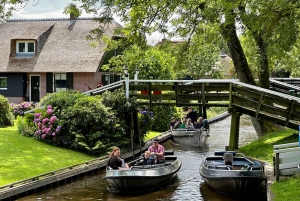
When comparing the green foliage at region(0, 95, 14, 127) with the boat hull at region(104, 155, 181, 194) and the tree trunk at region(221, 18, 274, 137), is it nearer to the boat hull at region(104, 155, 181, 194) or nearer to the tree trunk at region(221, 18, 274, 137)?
the boat hull at region(104, 155, 181, 194)

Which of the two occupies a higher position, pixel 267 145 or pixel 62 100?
pixel 62 100

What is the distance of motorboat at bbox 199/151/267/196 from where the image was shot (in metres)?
16.7

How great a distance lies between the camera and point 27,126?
24.3m

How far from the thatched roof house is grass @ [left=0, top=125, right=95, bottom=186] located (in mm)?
17686

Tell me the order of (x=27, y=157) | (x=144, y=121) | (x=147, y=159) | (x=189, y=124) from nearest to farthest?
(x=147, y=159) < (x=27, y=157) < (x=144, y=121) < (x=189, y=124)

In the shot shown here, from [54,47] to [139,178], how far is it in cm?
2819

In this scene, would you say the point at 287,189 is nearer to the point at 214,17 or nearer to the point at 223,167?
the point at 223,167

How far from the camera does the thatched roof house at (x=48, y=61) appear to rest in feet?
137

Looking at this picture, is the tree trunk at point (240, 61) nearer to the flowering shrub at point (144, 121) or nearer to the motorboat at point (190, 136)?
the motorboat at point (190, 136)

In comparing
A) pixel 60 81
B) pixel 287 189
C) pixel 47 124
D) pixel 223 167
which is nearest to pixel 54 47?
pixel 60 81

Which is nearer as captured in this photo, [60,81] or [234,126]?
[234,126]

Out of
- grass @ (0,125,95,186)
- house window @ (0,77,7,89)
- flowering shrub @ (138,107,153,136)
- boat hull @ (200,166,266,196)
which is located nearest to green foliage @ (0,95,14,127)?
grass @ (0,125,95,186)

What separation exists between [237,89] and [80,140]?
7.23 m

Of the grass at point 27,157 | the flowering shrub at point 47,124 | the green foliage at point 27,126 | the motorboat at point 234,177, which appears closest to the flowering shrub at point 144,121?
the flowering shrub at point 47,124
